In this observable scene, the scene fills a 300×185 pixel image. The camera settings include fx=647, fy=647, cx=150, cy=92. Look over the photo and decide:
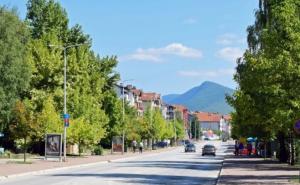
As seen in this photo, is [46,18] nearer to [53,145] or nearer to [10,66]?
[10,66]

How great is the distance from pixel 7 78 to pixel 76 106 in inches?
323

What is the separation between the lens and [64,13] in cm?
7725

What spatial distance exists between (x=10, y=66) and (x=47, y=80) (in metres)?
7.40

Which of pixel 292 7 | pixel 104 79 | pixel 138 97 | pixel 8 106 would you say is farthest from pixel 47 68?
pixel 138 97

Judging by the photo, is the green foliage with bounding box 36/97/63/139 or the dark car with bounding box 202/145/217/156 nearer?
the green foliage with bounding box 36/97/63/139

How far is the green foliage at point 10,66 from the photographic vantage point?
205 feet

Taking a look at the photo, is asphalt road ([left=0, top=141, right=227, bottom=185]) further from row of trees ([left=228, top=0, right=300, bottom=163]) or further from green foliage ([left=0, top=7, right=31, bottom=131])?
green foliage ([left=0, top=7, right=31, bottom=131])

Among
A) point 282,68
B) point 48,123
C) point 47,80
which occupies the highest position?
point 47,80

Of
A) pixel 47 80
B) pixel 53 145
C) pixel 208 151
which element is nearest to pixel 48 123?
pixel 53 145

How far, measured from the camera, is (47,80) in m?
70.0

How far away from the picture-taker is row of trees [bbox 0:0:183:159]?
60219mm

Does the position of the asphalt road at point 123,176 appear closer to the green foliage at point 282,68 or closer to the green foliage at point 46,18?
the green foliage at point 282,68

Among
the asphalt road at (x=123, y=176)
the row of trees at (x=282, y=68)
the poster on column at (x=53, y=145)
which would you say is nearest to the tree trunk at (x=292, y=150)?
the asphalt road at (x=123, y=176)

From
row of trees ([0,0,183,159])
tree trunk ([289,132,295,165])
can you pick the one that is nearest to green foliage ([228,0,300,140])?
tree trunk ([289,132,295,165])
